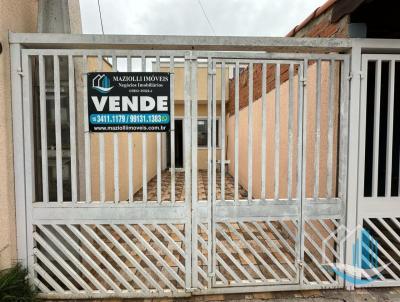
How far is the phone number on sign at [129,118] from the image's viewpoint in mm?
2479

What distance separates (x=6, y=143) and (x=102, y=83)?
0.99 metres

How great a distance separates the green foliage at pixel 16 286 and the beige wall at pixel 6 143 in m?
0.10

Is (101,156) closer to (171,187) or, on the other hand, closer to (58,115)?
(58,115)

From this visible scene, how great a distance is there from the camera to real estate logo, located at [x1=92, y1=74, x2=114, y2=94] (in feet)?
8.02

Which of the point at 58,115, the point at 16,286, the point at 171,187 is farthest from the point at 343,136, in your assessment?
the point at 16,286

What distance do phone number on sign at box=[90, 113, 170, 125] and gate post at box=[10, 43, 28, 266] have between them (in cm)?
66

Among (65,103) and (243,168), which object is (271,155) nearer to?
(243,168)

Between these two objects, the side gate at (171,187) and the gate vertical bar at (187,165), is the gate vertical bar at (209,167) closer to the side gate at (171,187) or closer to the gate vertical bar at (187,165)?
the side gate at (171,187)

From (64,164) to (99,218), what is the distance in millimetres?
761

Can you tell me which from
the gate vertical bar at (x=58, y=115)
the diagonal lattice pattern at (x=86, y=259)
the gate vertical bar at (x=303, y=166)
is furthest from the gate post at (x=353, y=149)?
the gate vertical bar at (x=58, y=115)

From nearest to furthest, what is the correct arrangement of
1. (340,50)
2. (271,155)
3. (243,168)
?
1. (340,50)
2. (271,155)
3. (243,168)

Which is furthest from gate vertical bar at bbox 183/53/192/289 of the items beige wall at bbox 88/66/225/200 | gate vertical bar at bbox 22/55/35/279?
gate vertical bar at bbox 22/55/35/279

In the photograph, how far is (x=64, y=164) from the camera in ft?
9.34

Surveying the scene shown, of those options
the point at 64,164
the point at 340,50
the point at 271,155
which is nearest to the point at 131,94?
the point at 64,164
